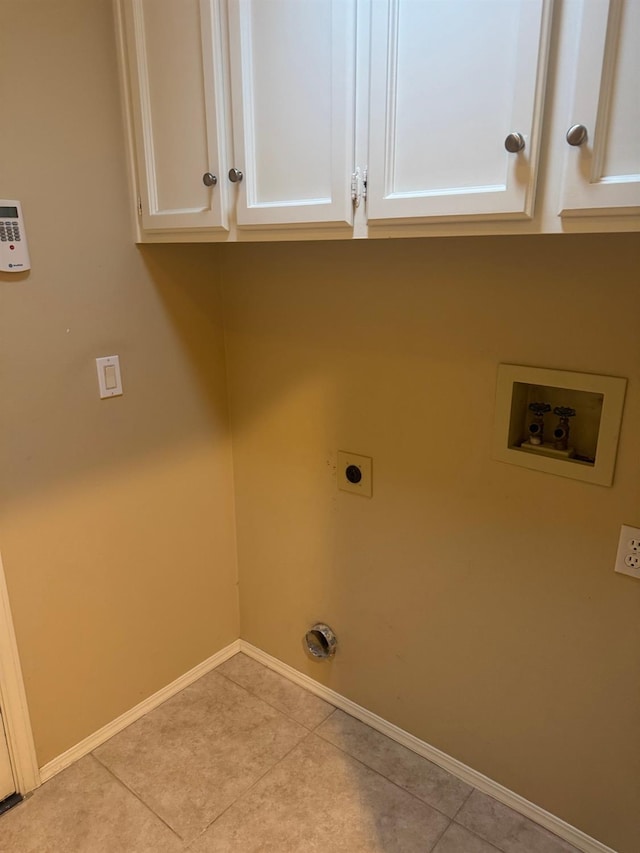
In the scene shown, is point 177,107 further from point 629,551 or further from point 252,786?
point 252,786

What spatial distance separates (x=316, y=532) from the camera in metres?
1.93

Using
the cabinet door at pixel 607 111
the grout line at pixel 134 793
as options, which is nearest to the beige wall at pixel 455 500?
the cabinet door at pixel 607 111

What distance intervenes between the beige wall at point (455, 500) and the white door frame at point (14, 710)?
2.76 feet

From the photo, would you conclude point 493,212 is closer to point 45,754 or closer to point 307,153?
point 307,153

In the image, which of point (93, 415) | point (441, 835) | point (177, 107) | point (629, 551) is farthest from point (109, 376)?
point (441, 835)

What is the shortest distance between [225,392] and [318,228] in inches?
35.6

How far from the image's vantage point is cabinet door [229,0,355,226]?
1.15 meters

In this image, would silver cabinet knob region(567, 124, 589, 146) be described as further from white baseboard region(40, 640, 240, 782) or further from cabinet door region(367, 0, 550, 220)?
white baseboard region(40, 640, 240, 782)

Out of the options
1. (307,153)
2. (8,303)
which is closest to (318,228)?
(307,153)

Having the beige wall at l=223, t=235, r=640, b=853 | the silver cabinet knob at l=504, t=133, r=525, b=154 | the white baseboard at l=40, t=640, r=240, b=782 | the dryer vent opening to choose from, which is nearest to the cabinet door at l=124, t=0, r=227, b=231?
the beige wall at l=223, t=235, r=640, b=853

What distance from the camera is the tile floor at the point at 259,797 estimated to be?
61.6 inches

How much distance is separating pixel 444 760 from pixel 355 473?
898 mm

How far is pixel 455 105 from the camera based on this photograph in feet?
3.39

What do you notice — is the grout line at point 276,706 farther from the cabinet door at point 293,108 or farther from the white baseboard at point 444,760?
the cabinet door at point 293,108
